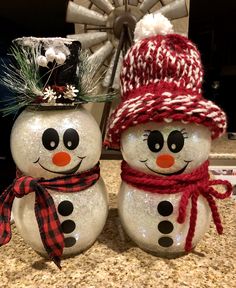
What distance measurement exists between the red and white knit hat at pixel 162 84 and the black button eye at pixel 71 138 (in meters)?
0.06

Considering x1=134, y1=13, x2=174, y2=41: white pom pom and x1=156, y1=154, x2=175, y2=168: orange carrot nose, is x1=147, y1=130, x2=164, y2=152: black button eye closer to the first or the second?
x1=156, y1=154, x2=175, y2=168: orange carrot nose

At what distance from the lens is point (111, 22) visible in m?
1.29

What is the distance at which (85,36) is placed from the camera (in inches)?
49.6

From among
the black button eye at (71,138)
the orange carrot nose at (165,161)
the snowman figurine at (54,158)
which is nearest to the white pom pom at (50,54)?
the snowman figurine at (54,158)

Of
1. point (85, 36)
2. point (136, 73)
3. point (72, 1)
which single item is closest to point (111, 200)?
point (136, 73)

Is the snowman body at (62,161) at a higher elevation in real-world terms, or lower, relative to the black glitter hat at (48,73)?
lower

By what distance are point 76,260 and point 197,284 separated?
189 mm

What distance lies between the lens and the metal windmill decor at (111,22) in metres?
1.22

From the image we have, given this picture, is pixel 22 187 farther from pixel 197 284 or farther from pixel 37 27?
pixel 37 27

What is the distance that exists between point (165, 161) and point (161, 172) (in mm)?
20

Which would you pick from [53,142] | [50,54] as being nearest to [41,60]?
[50,54]

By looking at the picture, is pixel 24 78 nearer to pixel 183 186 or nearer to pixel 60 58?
pixel 60 58

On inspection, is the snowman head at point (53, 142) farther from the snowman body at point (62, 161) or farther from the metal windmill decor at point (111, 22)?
the metal windmill decor at point (111, 22)

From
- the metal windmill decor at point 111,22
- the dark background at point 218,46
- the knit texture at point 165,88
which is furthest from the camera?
the dark background at point 218,46
